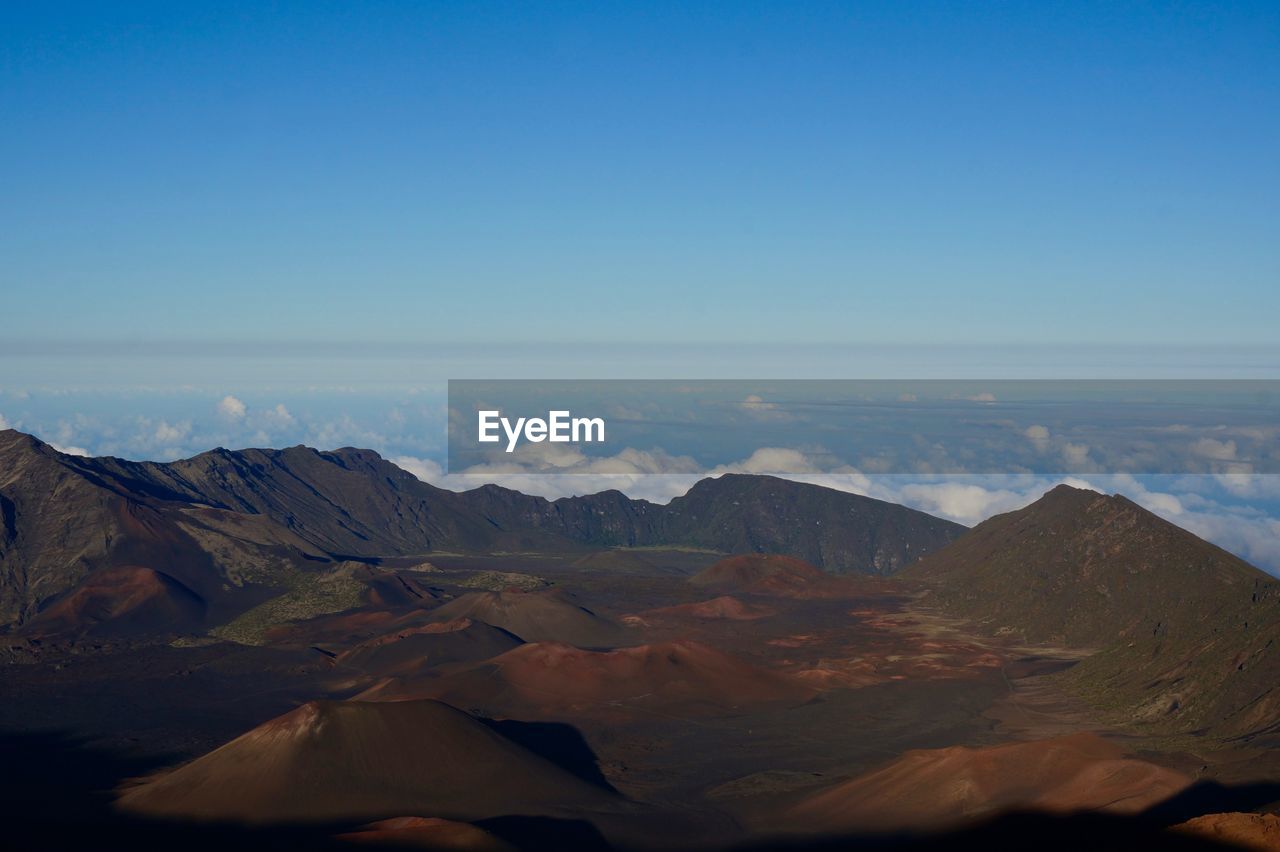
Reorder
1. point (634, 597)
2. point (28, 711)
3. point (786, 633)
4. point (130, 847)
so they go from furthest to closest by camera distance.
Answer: point (634, 597) < point (786, 633) < point (28, 711) < point (130, 847)

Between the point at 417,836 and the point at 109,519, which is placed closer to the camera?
the point at 417,836

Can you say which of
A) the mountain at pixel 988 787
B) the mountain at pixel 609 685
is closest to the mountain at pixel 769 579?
the mountain at pixel 609 685

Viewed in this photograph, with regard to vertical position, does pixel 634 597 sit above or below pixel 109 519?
below

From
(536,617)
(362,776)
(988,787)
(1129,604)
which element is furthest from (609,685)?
(1129,604)

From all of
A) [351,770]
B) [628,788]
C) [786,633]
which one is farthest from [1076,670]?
[351,770]

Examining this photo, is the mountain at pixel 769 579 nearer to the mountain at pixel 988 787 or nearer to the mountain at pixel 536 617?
the mountain at pixel 536 617

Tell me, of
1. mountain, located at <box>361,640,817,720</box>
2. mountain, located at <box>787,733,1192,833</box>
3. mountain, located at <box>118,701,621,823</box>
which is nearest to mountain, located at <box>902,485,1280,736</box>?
mountain, located at <box>787,733,1192,833</box>

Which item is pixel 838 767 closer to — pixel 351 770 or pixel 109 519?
pixel 351 770

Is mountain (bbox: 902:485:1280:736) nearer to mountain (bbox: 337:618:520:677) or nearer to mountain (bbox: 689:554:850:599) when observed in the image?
mountain (bbox: 689:554:850:599)
